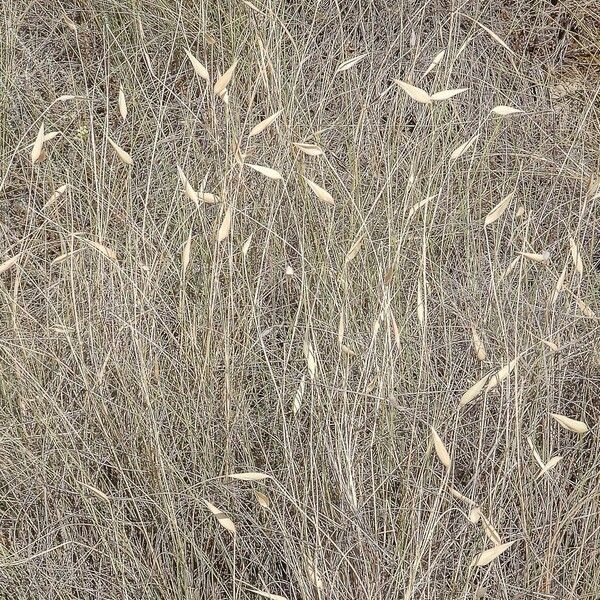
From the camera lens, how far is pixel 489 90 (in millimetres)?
2289

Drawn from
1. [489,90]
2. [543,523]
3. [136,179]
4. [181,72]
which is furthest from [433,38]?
[543,523]

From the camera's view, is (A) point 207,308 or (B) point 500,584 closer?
(B) point 500,584

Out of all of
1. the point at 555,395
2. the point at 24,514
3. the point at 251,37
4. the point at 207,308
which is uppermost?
the point at 251,37

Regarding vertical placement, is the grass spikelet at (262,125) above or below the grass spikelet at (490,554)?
above

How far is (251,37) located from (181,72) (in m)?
0.29

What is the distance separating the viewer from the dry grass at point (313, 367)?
4.63ft

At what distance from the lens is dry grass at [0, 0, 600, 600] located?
1410 millimetres

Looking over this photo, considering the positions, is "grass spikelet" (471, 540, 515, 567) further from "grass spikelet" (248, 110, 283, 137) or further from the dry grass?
"grass spikelet" (248, 110, 283, 137)

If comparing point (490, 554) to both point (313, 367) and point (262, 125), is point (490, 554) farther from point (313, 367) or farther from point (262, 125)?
point (262, 125)

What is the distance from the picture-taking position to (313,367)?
136 centimetres

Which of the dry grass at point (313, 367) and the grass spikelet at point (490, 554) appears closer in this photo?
the grass spikelet at point (490, 554)

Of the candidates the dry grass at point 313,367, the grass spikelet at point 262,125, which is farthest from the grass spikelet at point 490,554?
the grass spikelet at point 262,125

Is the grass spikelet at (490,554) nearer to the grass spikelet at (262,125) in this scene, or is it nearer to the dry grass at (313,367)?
the dry grass at (313,367)

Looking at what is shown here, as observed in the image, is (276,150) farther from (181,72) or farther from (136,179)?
(181,72)
